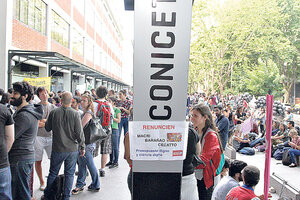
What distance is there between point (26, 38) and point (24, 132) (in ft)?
43.8

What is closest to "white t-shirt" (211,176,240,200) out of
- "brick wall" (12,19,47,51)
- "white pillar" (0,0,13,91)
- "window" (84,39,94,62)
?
"white pillar" (0,0,13,91)

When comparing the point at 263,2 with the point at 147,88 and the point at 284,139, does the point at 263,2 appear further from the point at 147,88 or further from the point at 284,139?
the point at 147,88

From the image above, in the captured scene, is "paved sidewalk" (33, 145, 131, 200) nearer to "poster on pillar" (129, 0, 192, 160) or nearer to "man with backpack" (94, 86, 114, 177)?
"man with backpack" (94, 86, 114, 177)

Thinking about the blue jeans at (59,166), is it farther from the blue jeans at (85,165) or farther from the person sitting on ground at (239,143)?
the person sitting on ground at (239,143)

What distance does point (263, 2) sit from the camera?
26.9m

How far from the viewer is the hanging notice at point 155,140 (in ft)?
8.23

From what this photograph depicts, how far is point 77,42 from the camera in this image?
28812 millimetres

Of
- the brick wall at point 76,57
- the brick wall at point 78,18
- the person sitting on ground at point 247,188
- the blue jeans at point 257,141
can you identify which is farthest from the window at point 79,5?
the person sitting on ground at point 247,188

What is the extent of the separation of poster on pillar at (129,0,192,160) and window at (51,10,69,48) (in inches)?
776

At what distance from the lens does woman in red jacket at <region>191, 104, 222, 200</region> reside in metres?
3.80

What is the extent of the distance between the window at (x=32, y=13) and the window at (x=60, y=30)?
1919 mm

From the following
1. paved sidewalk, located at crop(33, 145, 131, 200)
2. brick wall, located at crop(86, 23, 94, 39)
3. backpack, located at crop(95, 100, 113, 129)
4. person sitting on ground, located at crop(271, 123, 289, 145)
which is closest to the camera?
paved sidewalk, located at crop(33, 145, 131, 200)

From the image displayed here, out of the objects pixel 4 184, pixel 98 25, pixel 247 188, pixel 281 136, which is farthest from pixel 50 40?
pixel 98 25

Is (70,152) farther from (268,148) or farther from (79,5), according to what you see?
(79,5)
